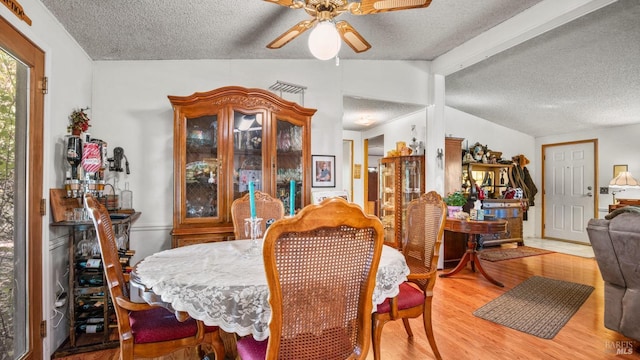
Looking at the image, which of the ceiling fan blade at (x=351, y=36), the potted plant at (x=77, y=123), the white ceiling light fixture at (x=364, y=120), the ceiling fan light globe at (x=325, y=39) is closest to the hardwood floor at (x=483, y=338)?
the potted plant at (x=77, y=123)

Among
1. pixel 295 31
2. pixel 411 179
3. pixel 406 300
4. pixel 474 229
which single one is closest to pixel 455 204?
pixel 474 229

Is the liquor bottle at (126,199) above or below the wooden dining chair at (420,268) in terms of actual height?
above

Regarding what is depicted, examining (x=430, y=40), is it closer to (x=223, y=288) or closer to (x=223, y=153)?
(x=223, y=153)

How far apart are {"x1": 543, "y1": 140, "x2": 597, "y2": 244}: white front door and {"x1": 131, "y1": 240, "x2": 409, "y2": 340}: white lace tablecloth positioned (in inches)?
258

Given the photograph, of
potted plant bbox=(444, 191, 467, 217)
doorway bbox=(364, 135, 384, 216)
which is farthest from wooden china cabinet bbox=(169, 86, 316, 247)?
doorway bbox=(364, 135, 384, 216)

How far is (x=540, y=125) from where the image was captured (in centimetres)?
624

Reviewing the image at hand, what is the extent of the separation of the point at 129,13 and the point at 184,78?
92cm

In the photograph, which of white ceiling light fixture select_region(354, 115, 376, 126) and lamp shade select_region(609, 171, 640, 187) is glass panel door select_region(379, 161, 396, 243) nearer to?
white ceiling light fixture select_region(354, 115, 376, 126)

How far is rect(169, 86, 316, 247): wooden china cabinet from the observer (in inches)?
104

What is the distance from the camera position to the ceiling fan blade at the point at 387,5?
172 centimetres

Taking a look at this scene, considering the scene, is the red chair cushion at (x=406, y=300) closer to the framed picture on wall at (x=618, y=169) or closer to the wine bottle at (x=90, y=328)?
the wine bottle at (x=90, y=328)

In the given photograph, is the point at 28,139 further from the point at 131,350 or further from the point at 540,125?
the point at 540,125

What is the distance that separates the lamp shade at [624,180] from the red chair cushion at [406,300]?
18.1ft

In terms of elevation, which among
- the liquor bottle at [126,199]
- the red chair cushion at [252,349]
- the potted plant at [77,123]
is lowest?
the red chair cushion at [252,349]
